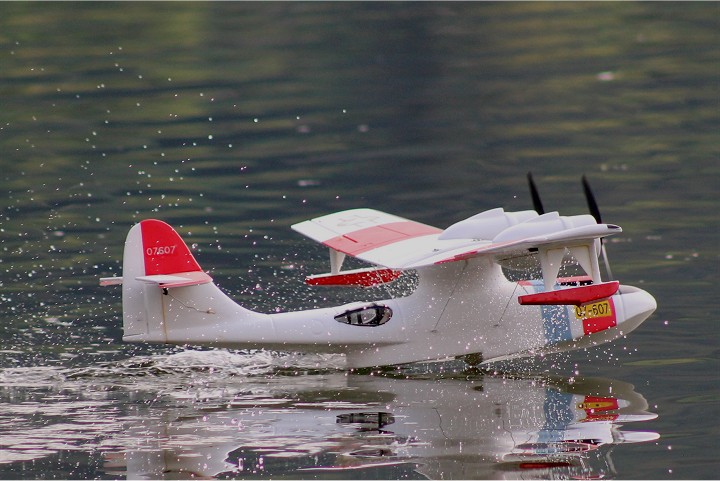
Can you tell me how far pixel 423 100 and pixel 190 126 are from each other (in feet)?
25.4

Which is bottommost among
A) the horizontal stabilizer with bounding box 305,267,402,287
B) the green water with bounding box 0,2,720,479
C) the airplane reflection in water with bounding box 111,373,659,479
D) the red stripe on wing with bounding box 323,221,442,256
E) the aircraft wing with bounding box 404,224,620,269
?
the airplane reflection in water with bounding box 111,373,659,479

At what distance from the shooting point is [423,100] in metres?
40.2

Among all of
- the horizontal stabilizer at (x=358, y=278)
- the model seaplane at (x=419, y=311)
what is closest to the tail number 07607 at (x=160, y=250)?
the model seaplane at (x=419, y=311)

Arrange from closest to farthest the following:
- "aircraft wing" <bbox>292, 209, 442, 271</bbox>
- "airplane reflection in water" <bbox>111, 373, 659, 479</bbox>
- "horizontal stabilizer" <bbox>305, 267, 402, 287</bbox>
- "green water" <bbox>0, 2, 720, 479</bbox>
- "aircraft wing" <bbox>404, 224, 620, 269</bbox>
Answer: "airplane reflection in water" <bbox>111, 373, 659, 479</bbox>
"aircraft wing" <bbox>404, 224, 620, 269</bbox>
"aircraft wing" <bbox>292, 209, 442, 271</bbox>
"green water" <bbox>0, 2, 720, 479</bbox>
"horizontal stabilizer" <bbox>305, 267, 402, 287</bbox>

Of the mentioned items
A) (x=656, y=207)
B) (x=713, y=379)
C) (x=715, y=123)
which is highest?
(x=715, y=123)

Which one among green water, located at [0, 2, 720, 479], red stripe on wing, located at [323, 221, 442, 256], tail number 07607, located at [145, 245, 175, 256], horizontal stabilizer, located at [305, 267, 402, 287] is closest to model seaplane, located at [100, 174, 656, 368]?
tail number 07607, located at [145, 245, 175, 256]

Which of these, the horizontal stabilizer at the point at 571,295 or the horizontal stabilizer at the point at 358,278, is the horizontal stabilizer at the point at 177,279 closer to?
the horizontal stabilizer at the point at 358,278

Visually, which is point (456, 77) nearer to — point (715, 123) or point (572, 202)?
point (715, 123)

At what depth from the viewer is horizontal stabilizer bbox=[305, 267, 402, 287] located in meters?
21.5

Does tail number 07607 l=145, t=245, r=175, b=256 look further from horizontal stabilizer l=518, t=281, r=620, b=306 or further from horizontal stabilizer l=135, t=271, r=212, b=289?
horizontal stabilizer l=518, t=281, r=620, b=306

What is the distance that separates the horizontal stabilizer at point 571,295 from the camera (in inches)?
708

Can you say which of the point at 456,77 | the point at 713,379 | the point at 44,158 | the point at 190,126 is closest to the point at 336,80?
the point at 456,77

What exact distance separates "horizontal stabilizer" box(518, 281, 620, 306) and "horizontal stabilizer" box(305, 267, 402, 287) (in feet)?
13.5

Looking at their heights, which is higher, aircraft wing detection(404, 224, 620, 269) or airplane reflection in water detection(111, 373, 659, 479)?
aircraft wing detection(404, 224, 620, 269)
